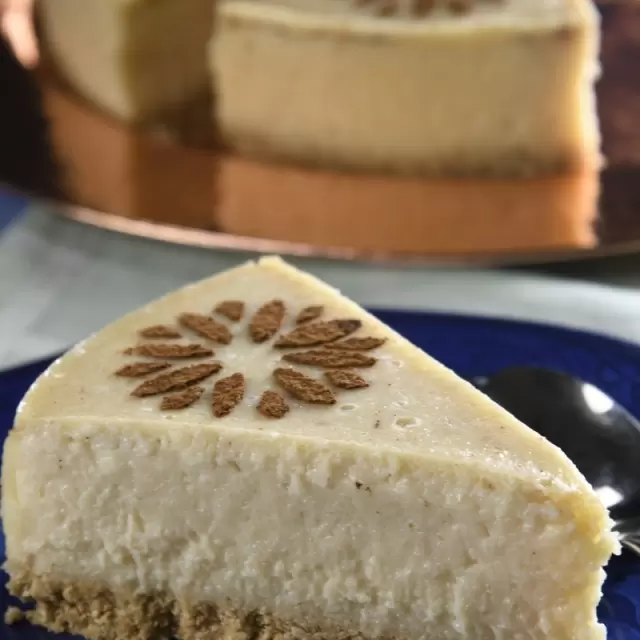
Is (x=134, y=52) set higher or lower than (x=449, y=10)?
lower

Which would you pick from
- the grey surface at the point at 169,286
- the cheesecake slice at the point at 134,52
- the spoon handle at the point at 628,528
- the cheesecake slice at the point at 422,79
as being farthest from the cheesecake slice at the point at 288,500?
the cheesecake slice at the point at 134,52

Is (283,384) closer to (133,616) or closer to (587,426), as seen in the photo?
(133,616)

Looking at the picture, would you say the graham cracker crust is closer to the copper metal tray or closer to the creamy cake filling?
the creamy cake filling

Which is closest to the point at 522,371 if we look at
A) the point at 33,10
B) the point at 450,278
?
the point at 450,278

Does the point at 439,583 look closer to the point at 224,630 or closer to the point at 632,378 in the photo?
the point at 224,630

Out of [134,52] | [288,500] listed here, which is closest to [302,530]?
[288,500]

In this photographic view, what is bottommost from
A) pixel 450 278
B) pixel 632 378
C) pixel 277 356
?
pixel 450 278
